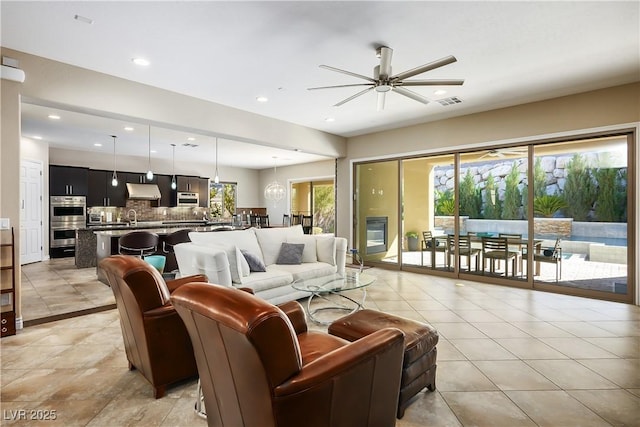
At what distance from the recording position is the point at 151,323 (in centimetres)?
209

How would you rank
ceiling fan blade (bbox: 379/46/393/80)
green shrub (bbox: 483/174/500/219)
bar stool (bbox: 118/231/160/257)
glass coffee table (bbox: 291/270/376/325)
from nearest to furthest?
1. ceiling fan blade (bbox: 379/46/393/80)
2. glass coffee table (bbox: 291/270/376/325)
3. bar stool (bbox: 118/231/160/257)
4. green shrub (bbox: 483/174/500/219)

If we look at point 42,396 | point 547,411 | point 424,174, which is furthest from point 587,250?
point 42,396

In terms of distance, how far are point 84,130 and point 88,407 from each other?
19.9ft

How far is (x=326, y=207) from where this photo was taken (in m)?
11.2

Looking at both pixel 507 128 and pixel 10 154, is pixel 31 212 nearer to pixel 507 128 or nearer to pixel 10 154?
pixel 10 154

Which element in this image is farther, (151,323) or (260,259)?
(260,259)

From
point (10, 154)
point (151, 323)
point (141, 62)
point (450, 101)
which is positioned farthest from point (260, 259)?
point (450, 101)

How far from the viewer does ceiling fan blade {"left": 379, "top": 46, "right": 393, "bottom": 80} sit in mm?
3092

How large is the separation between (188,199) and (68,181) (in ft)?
10.0

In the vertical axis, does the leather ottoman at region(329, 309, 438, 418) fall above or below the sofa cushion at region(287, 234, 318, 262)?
below

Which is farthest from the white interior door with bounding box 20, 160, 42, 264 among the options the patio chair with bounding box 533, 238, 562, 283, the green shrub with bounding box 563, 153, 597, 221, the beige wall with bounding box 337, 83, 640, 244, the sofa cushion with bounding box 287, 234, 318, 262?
the green shrub with bounding box 563, 153, 597, 221

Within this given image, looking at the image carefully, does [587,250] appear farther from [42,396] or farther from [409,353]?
[42,396]

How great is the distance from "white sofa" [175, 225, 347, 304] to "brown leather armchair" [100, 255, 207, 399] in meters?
1.15

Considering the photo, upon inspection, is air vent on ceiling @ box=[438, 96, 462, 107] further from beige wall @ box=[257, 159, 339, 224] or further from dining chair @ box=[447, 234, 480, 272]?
beige wall @ box=[257, 159, 339, 224]
